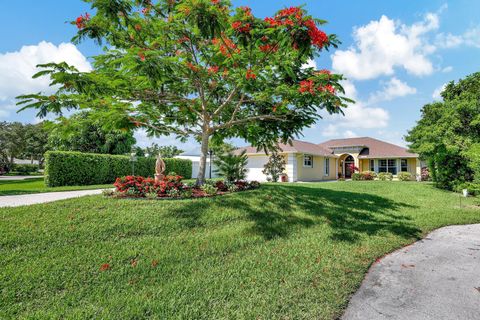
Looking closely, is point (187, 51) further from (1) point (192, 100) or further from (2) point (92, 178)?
(2) point (92, 178)

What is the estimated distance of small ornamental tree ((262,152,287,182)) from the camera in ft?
68.8

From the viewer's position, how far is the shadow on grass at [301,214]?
643cm

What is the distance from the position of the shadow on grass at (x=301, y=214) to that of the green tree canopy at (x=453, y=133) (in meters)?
5.68

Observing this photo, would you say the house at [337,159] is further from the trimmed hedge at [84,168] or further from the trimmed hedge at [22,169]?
the trimmed hedge at [22,169]

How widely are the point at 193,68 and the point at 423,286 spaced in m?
7.39

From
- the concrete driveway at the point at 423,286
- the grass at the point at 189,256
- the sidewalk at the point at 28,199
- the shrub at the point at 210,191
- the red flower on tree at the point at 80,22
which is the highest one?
the red flower on tree at the point at 80,22

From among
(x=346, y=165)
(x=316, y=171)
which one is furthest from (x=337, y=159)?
(x=316, y=171)

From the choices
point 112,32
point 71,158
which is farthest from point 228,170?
point 71,158

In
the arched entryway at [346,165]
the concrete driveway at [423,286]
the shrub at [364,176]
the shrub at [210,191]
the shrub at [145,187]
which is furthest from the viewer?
the arched entryway at [346,165]

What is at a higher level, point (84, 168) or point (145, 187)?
point (84, 168)

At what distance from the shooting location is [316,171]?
24.8m

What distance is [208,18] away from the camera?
486cm

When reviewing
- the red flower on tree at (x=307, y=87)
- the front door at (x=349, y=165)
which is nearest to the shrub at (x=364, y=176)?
the front door at (x=349, y=165)

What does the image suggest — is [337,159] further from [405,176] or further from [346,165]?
[405,176]
